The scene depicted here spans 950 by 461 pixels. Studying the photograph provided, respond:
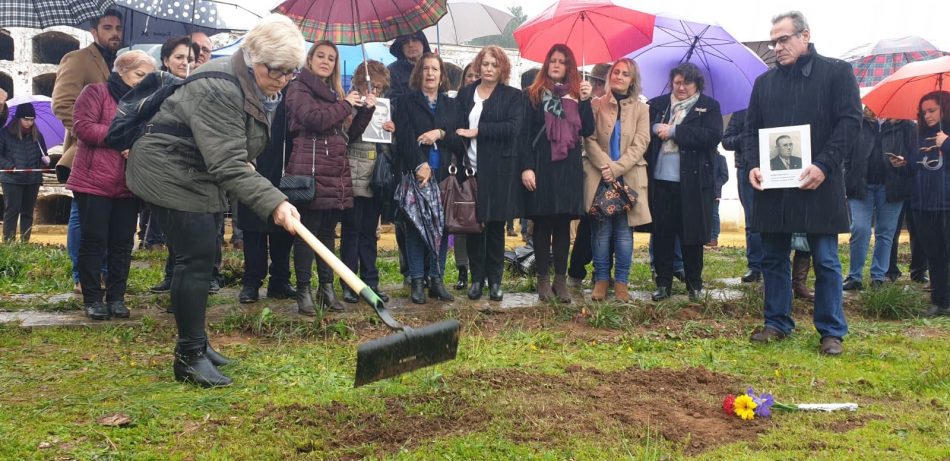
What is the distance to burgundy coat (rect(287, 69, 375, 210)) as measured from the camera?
5.66 metres

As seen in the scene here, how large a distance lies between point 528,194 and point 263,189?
2.97m

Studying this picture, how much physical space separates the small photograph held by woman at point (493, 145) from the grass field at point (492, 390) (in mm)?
718

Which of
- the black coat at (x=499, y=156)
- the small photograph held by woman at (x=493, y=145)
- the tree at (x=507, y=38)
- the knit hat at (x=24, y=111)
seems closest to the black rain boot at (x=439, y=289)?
the small photograph held by woman at (x=493, y=145)

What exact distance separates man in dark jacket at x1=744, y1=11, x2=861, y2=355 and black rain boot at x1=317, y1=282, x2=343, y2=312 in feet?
9.29

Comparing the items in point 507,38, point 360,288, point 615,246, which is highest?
point 507,38

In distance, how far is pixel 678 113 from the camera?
686 cm

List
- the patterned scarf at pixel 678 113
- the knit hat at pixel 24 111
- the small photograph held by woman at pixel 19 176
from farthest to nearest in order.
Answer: the knit hat at pixel 24 111, the small photograph held by woman at pixel 19 176, the patterned scarf at pixel 678 113

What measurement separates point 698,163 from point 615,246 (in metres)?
0.95

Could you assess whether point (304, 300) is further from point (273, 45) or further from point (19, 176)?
point (19, 176)

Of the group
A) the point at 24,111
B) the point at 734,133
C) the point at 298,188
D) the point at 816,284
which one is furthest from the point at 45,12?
the point at 24,111

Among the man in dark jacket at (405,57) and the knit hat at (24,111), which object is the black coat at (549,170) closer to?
the man in dark jacket at (405,57)

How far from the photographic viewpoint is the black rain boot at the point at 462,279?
7.20 m

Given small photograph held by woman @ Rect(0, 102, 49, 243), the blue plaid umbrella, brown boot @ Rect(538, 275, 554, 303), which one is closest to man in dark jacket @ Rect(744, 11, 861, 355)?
brown boot @ Rect(538, 275, 554, 303)

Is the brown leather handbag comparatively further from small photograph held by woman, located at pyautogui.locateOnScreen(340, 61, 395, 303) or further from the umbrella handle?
the umbrella handle
